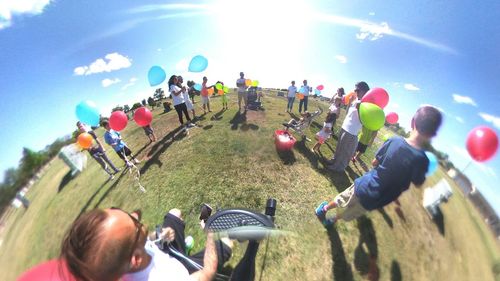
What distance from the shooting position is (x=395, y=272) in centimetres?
213

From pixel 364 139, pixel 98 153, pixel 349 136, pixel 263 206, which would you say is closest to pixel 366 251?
pixel 263 206

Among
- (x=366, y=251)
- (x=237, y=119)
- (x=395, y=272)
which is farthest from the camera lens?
(x=237, y=119)

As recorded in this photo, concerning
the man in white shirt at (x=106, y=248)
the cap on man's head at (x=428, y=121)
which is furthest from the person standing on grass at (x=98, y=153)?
the cap on man's head at (x=428, y=121)

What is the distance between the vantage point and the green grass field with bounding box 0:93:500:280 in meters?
2.04

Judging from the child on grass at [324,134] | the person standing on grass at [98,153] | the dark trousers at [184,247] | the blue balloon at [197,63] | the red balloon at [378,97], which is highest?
the blue balloon at [197,63]

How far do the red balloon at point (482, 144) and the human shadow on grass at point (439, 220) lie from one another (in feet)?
2.71

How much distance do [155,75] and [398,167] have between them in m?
8.13

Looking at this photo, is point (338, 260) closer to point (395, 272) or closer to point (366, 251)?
point (366, 251)

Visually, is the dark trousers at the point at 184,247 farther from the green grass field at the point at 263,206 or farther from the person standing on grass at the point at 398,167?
the person standing on grass at the point at 398,167

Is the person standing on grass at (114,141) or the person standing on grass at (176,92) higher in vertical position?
the person standing on grass at (176,92)

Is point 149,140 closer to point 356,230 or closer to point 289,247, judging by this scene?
point 289,247

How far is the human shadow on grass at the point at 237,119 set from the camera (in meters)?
8.48

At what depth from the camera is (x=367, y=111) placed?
3369mm

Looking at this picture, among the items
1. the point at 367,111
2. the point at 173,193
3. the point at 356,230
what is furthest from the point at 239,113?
the point at 356,230
